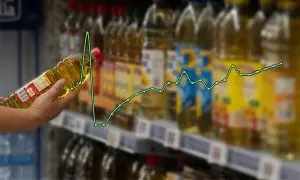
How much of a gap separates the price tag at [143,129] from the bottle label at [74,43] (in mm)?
911

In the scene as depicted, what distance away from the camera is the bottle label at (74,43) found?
434cm

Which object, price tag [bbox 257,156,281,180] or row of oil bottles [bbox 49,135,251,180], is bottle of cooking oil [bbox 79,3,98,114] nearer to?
row of oil bottles [bbox 49,135,251,180]

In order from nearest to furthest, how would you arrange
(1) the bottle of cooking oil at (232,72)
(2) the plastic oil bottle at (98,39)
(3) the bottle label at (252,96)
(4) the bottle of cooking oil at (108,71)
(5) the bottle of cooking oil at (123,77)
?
(3) the bottle label at (252,96)
(1) the bottle of cooking oil at (232,72)
(5) the bottle of cooking oil at (123,77)
(4) the bottle of cooking oil at (108,71)
(2) the plastic oil bottle at (98,39)

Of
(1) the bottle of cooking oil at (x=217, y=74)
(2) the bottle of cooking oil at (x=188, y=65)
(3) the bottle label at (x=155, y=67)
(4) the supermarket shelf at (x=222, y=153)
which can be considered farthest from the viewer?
(3) the bottle label at (x=155, y=67)

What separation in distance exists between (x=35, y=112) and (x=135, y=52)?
1.13m

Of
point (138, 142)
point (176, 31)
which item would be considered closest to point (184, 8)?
point (176, 31)

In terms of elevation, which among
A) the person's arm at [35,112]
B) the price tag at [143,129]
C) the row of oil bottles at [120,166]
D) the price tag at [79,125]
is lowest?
the row of oil bottles at [120,166]

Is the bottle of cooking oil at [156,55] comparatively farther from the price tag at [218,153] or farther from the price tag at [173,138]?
the price tag at [218,153]

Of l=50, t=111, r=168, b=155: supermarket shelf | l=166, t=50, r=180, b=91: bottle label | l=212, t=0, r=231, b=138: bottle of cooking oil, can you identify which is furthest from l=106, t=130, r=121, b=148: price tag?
l=212, t=0, r=231, b=138: bottle of cooking oil

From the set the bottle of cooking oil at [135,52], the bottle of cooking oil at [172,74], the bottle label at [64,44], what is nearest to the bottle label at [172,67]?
the bottle of cooking oil at [172,74]

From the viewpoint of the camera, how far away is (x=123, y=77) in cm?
380

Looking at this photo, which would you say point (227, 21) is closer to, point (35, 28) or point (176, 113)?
point (176, 113)

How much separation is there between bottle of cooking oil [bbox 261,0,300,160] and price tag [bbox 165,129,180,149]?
0.57m

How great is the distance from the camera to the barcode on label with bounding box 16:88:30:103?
290 cm
